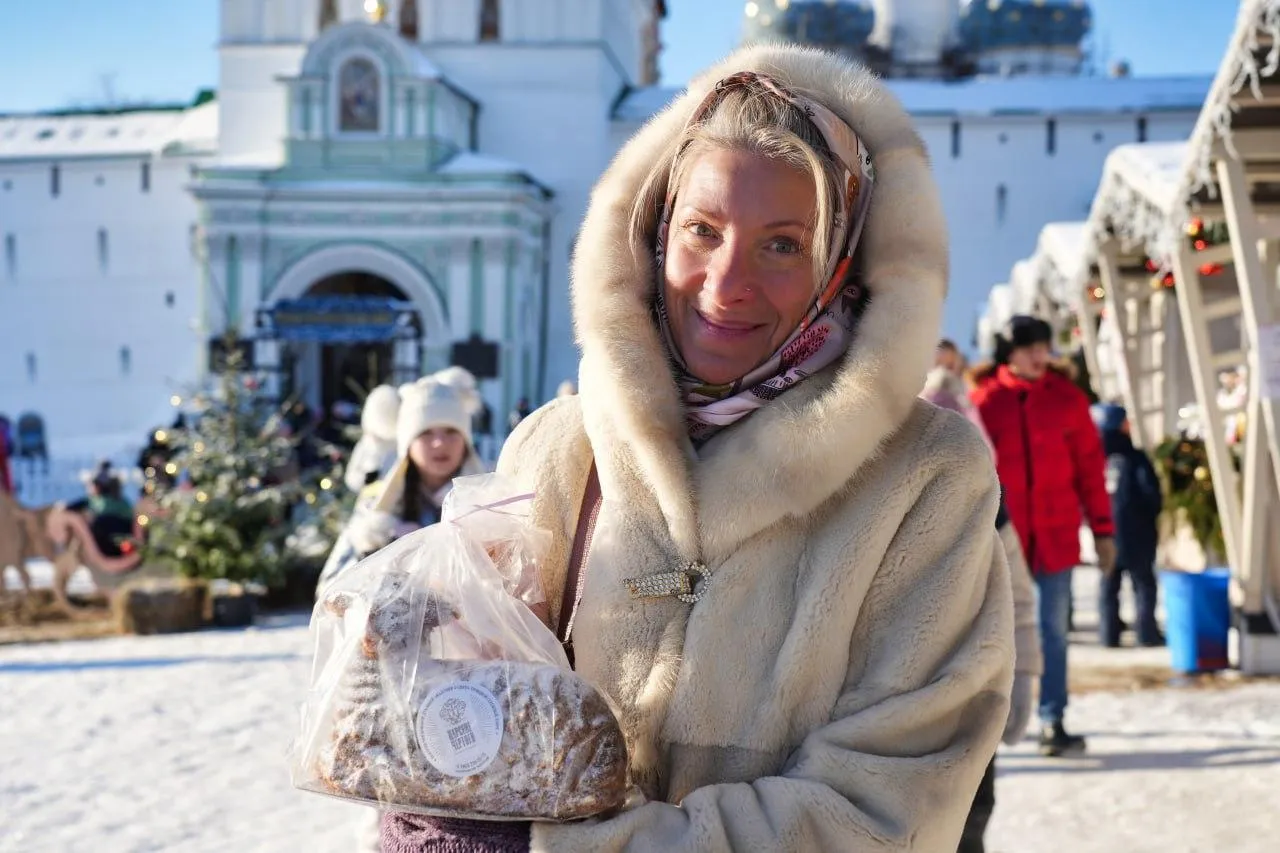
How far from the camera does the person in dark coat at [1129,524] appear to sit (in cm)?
945

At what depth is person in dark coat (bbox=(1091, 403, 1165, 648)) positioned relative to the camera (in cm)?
945

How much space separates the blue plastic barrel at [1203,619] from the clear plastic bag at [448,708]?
718 centimetres

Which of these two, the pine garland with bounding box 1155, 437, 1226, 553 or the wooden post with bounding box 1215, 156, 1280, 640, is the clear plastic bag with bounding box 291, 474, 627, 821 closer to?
the wooden post with bounding box 1215, 156, 1280, 640

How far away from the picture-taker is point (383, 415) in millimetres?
7770

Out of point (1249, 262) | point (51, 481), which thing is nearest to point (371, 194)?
point (51, 481)

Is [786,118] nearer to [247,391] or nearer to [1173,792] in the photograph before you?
[1173,792]

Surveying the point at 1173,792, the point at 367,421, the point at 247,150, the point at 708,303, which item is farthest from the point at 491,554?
the point at 247,150

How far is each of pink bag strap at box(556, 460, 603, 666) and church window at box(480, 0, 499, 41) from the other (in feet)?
115

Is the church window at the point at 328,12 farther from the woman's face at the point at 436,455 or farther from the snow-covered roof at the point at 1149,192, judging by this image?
the woman's face at the point at 436,455

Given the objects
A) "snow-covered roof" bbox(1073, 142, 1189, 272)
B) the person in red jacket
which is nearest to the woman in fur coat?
the person in red jacket

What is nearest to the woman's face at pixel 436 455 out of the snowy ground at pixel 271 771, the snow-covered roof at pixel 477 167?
the snowy ground at pixel 271 771

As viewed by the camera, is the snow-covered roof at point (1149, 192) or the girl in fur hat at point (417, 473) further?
the snow-covered roof at point (1149, 192)

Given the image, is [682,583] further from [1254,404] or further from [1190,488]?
[1190,488]

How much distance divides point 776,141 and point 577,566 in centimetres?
63
